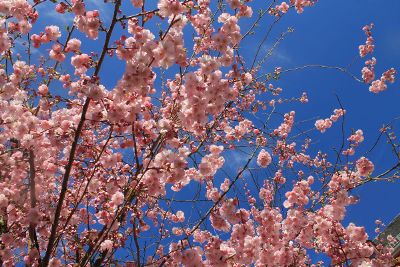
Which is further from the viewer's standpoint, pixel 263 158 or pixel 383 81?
pixel 383 81

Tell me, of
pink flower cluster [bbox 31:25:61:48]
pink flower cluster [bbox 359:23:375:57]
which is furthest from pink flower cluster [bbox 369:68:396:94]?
pink flower cluster [bbox 31:25:61:48]

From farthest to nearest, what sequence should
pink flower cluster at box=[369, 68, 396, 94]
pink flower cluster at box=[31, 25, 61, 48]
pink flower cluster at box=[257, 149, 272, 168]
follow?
pink flower cluster at box=[369, 68, 396, 94], pink flower cluster at box=[257, 149, 272, 168], pink flower cluster at box=[31, 25, 61, 48]

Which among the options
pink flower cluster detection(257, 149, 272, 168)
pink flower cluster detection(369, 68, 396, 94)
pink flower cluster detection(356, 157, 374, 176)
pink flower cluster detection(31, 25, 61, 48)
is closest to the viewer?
pink flower cluster detection(31, 25, 61, 48)

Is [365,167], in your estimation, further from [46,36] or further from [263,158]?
[46,36]

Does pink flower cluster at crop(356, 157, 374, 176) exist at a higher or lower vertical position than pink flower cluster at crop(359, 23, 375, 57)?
lower

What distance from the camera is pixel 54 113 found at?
5.32m

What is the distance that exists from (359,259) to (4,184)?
17.9ft

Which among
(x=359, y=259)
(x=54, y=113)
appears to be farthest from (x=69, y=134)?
(x=359, y=259)

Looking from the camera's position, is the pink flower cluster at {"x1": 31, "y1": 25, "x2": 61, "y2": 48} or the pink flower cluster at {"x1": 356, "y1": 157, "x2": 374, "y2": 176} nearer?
the pink flower cluster at {"x1": 31, "y1": 25, "x2": 61, "y2": 48}

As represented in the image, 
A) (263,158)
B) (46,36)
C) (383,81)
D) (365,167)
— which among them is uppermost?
(383,81)

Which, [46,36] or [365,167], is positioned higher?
[46,36]

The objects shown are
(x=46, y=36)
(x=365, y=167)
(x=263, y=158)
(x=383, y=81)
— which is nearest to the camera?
(x=46, y=36)

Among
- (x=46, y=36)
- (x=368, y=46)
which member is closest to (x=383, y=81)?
(x=368, y=46)

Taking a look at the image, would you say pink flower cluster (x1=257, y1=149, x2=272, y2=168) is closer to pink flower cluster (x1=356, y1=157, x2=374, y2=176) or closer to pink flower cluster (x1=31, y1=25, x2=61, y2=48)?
pink flower cluster (x1=356, y1=157, x2=374, y2=176)
